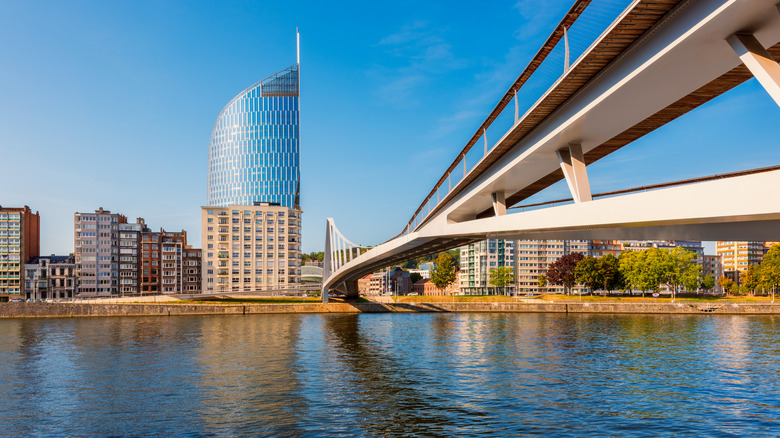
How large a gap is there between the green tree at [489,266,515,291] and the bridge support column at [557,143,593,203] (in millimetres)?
133040

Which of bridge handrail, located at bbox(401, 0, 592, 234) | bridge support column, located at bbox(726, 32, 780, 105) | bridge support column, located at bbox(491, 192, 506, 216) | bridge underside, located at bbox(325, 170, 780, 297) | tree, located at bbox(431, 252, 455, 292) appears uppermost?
bridge handrail, located at bbox(401, 0, 592, 234)

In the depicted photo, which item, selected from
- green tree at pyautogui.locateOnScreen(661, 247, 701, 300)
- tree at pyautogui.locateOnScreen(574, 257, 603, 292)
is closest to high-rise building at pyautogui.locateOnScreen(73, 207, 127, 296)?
tree at pyautogui.locateOnScreen(574, 257, 603, 292)

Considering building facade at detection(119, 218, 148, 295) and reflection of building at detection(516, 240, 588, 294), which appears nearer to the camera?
building facade at detection(119, 218, 148, 295)

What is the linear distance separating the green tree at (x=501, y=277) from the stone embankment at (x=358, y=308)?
3961cm

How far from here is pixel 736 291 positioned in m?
158

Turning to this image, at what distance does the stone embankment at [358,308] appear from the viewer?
300 ft

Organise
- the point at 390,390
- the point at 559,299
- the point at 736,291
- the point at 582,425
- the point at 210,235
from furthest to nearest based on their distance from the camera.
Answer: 1. the point at 736,291
2. the point at 210,235
3. the point at 559,299
4. the point at 390,390
5. the point at 582,425

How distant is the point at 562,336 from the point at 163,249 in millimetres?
111244

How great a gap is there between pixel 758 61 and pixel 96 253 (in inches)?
5750

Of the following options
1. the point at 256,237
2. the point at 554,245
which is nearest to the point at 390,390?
the point at 256,237

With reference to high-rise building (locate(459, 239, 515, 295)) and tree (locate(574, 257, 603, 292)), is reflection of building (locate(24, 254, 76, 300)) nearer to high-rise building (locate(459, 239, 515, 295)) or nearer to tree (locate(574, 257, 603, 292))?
high-rise building (locate(459, 239, 515, 295))

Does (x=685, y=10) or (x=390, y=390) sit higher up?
(x=685, y=10)

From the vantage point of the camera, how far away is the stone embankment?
9156 centimetres

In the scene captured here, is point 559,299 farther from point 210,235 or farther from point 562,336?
point 210,235
